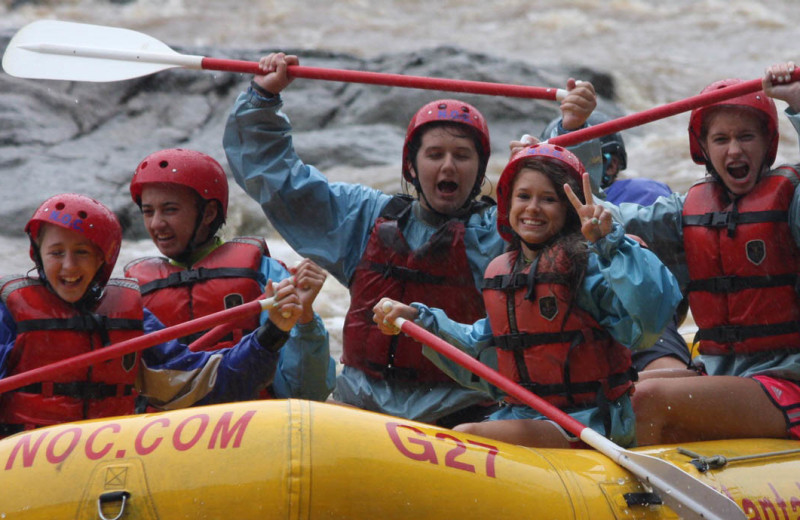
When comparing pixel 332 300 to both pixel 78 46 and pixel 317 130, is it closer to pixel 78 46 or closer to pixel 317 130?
pixel 317 130

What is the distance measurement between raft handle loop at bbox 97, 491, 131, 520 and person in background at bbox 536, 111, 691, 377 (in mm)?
2144

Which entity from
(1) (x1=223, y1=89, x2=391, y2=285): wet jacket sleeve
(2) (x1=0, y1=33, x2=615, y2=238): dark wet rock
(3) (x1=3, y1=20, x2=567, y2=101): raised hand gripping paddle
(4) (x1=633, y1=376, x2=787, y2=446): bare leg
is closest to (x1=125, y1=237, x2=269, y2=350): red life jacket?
(1) (x1=223, y1=89, x2=391, y2=285): wet jacket sleeve

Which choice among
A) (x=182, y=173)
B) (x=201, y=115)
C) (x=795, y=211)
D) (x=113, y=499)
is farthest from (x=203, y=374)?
(x=201, y=115)

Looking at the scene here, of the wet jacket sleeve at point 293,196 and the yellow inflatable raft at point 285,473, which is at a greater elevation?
the wet jacket sleeve at point 293,196

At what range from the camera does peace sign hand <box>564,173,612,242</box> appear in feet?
10.2

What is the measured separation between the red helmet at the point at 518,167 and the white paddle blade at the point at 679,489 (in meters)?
0.85

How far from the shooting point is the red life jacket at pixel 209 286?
394 centimetres

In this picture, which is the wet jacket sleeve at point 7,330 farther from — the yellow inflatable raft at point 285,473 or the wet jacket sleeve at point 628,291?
the wet jacket sleeve at point 628,291

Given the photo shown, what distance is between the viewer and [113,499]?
2.62 meters

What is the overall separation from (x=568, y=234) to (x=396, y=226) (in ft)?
2.64

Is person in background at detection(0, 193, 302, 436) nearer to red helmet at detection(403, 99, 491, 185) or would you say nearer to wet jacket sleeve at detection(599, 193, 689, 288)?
red helmet at detection(403, 99, 491, 185)

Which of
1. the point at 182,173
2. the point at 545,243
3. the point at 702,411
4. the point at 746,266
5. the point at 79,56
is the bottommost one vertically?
the point at 702,411

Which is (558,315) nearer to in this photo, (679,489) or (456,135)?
(679,489)

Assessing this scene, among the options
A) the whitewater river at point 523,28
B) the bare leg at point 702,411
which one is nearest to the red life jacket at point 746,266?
the bare leg at point 702,411
